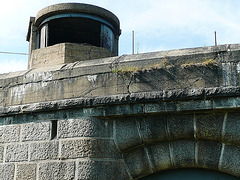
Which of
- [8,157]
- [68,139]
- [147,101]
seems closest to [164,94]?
[147,101]

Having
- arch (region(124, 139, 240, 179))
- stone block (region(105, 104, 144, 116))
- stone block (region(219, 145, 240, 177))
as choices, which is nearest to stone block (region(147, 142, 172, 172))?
arch (region(124, 139, 240, 179))

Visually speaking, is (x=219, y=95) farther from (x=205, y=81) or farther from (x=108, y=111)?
(x=108, y=111)

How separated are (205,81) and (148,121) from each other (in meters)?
0.69

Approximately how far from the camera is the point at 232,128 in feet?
10.6

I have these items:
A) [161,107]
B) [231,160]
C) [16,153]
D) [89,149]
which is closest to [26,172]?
[16,153]

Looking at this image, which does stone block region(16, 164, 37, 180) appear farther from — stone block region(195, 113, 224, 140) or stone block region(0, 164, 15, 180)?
stone block region(195, 113, 224, 140)

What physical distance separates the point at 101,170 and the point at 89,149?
9.7 inches

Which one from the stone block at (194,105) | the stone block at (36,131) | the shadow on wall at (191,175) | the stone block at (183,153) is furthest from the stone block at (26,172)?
the stone block at (194,105)

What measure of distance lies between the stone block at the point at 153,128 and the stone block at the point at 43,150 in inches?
37.8

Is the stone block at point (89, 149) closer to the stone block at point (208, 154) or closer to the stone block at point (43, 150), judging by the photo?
the stone block at point (43, 150)

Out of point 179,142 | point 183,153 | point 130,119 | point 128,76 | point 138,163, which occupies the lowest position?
point 138,163

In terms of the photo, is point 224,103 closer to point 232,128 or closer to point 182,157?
point 232,128

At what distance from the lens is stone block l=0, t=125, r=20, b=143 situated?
4.02 m

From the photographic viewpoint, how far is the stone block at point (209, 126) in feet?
10.8
